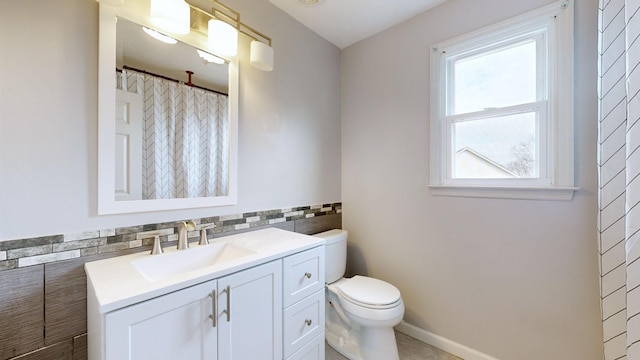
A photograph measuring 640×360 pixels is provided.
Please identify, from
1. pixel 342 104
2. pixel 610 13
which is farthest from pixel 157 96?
pixel 610 13

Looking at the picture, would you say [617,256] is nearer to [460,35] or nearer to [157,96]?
[460,35]

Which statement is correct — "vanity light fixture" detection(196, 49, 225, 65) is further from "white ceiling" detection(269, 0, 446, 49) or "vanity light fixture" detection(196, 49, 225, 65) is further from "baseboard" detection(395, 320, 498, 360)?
"baseboard" detection(395, 320, 498, 360)

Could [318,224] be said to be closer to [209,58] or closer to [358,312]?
[358,312]

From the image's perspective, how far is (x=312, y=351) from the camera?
135cm

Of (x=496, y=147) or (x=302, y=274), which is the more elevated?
(x=496, y=147)

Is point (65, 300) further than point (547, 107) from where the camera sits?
No

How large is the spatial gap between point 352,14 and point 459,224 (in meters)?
1.67

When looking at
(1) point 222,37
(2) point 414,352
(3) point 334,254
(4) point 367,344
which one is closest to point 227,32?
(1) point 222,37

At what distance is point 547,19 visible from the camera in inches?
53.5

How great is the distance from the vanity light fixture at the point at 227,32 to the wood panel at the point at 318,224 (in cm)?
112

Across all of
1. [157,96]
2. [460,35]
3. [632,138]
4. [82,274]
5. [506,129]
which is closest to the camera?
[632,138]

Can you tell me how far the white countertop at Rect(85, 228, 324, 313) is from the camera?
0.77 m

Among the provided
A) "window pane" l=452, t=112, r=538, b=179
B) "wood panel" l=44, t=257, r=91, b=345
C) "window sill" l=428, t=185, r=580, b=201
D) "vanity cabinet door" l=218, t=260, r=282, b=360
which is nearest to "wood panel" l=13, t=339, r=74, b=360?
"wood panel" l=44, t=257, r=91, b=345

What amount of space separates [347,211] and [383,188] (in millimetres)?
418
